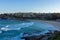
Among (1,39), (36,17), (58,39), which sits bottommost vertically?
(36,17)

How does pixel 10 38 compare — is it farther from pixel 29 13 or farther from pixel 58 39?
pixel 29 13

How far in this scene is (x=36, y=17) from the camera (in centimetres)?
5072

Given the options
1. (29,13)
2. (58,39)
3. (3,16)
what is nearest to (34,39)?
(58,39)

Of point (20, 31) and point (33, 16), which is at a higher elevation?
point (20, 31)

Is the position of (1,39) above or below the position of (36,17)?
above

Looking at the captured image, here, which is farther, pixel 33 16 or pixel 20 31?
pixel 33 16

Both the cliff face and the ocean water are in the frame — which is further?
the cliff face

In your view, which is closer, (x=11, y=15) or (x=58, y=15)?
(x=58, y=15)

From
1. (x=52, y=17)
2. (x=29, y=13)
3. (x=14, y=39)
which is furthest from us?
(x=29, y=13)

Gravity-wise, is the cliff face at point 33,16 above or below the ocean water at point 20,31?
below

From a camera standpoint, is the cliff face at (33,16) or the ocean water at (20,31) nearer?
the ocean water at (20,31)

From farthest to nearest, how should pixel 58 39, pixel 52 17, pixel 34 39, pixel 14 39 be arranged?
1. pixel 52 17
2. pixel 14 39
3. pixel 34 39
4. pixel 58 39

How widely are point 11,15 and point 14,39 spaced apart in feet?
125

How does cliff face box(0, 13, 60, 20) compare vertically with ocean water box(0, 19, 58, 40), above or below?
below
